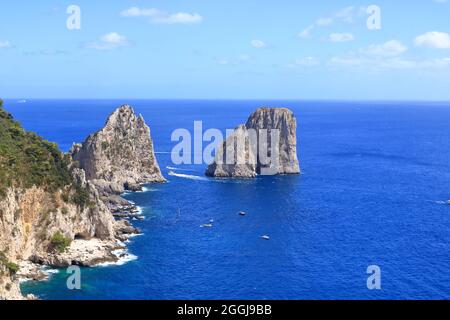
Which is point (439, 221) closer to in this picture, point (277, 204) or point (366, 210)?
point (366, 210)

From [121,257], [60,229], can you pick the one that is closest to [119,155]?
[60,229]

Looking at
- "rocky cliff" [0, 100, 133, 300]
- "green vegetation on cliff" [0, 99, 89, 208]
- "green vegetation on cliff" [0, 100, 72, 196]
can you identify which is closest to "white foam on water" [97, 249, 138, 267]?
"rocky cliff" [0, 100, 133, 300]

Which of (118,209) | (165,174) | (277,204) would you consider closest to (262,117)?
(165,174)

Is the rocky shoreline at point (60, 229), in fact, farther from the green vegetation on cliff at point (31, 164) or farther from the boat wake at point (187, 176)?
the boat wake at point (187, 176)

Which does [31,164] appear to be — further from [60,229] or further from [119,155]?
[119,155]

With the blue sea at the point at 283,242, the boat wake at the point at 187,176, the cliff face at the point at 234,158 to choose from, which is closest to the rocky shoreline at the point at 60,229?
the blue sea at the point at 283,242

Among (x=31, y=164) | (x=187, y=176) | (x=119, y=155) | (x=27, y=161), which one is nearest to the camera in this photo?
(x=31, y=164)
